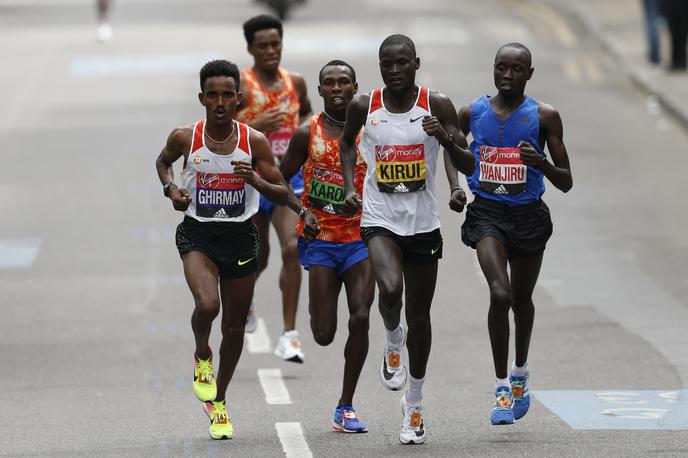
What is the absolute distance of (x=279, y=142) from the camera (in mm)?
12289

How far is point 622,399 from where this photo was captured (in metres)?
10.9

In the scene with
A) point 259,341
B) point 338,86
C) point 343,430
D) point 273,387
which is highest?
point 338,86

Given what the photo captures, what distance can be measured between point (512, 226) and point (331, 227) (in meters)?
1.17

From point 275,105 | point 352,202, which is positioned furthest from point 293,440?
point 275,105

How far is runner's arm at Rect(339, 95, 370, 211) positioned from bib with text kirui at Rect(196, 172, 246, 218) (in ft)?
2.02

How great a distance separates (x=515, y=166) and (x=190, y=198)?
1.93 m

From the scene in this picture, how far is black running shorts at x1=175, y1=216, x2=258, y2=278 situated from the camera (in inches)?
378

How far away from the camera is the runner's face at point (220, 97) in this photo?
31.1 feet

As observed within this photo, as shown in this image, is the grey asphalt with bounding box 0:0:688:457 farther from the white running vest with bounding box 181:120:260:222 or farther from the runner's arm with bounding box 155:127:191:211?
the runner's arm with bounding box 155:127:191:211

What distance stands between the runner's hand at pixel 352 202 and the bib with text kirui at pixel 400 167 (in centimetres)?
15

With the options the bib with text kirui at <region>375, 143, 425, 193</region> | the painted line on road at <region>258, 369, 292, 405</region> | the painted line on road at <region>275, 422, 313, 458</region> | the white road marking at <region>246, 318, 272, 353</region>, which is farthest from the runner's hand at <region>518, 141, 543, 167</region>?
the white road marking at <region>246, 318, 272, 353</region>

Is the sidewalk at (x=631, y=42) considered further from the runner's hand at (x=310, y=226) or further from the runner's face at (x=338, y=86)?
the runner's hand at (x=310, y=226)

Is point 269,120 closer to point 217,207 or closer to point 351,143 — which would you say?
point 351,143

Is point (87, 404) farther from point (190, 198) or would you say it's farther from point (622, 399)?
point (622, 399)
